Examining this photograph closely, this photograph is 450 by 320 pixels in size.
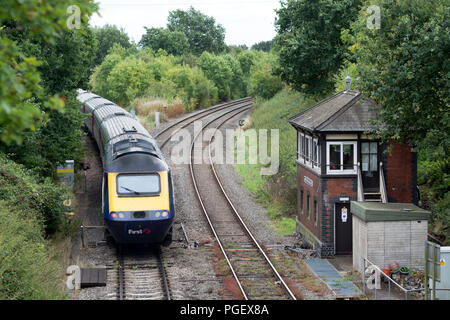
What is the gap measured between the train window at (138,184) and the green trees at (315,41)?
17.7 meters

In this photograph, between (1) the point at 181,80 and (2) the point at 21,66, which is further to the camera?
(1) the point at 181,80

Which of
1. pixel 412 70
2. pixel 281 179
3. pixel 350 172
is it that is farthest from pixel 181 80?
pixel 412 70

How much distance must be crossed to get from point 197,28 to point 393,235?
7854 cm

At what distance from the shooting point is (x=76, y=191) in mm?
26484

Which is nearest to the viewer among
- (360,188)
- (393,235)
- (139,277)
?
(139,277)

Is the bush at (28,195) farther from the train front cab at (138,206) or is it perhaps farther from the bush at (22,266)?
the train front cab at (138,206)

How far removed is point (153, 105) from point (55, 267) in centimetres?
Result: 3384

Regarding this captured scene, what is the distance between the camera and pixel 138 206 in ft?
56.0

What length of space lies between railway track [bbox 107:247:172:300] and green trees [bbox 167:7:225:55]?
75.0 m

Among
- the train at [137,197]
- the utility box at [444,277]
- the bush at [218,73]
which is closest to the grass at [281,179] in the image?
the train at [137,197]

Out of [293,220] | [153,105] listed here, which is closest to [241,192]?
[293,220]

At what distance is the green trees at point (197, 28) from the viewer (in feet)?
299

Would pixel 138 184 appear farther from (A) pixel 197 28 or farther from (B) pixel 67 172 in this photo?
(A) pixel 197 28

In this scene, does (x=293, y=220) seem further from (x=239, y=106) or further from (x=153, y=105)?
(x=239, y=106)
